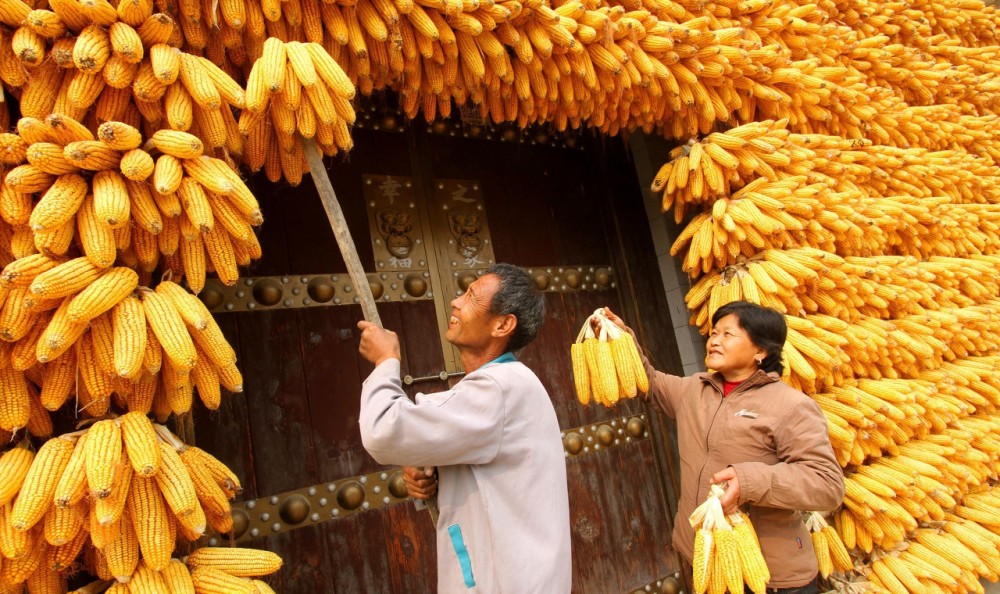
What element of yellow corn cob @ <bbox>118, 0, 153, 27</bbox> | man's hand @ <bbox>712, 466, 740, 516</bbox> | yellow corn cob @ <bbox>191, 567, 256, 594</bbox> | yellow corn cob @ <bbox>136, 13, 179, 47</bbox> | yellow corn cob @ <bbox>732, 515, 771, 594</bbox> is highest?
yellow corn cob @ <bbox>118, 0, 153, 27</bbox>

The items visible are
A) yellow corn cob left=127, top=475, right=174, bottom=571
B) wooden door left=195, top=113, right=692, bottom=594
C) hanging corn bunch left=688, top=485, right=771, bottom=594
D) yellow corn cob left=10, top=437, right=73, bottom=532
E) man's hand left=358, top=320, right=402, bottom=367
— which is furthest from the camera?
wooden door left=195, top=113, right=692, bottom=594

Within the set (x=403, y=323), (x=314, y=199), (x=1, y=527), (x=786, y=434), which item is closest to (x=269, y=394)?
(x=403, y=323)

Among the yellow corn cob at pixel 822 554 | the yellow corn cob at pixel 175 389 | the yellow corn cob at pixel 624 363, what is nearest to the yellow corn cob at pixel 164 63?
the yellow corn cob at pixel 175 389

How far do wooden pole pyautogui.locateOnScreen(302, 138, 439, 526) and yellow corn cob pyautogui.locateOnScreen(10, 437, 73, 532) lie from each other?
35.2 inches

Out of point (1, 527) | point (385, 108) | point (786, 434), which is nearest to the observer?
point (1, 527)

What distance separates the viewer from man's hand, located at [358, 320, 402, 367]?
1951 millimetres

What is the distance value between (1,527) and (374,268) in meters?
1.77

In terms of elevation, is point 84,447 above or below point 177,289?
below

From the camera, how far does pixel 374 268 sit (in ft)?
10.00

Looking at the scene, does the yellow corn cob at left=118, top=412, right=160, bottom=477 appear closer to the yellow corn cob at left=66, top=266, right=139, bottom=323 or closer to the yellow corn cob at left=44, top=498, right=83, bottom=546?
the yellow corn cob at left=44, top=498, right=83, bottom=546

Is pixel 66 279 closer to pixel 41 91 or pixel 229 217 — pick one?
pixel 229 217

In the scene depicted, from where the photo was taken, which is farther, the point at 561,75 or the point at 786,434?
the point at 561,75

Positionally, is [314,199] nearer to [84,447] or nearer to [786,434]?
[84,447]

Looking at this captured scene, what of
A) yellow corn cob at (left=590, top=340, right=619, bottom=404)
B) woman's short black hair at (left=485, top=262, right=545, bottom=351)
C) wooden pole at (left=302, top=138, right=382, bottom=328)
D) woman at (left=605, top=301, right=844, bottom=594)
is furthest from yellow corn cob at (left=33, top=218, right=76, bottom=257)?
woman at (left=605, top=301, right=844, bottom=594)
